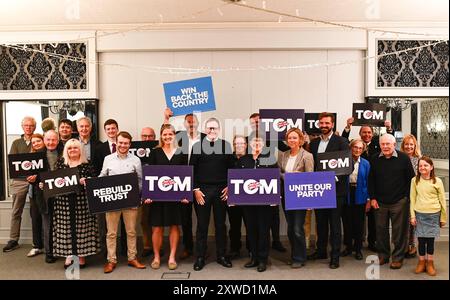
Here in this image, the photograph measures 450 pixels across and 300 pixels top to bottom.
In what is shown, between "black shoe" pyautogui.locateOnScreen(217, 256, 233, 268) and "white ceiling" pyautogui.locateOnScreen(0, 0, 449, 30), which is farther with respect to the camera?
"white ceiling" pyautogui.locateOnScreen(0, 0, 449, 30)

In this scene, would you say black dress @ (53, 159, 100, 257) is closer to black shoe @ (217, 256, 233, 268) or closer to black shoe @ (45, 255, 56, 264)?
black shoe @ (45, 255, 56, 264)

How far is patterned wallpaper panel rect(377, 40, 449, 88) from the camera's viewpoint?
4.54m

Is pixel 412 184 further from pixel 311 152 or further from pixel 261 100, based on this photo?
pixel 261 100

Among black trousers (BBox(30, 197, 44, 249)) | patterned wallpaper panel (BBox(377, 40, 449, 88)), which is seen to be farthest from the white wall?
black trousers (BBox(30, 197, 44, 249))

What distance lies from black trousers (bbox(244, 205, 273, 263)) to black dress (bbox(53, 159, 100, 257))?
5.17ft

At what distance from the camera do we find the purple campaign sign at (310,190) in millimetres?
3348

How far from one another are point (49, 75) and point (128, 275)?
282cm

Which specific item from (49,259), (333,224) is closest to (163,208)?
(49,259)

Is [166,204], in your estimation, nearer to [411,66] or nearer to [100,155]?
[100,155]

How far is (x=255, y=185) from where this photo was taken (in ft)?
10.9

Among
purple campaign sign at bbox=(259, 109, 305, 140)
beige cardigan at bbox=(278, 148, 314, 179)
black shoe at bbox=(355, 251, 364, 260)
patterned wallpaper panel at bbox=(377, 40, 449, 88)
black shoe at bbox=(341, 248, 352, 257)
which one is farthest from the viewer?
patterned wallpaper panel at bbox=(377, 40, 449, 88)

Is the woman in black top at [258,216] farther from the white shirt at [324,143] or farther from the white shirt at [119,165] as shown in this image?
the white shirt at [119,165]
